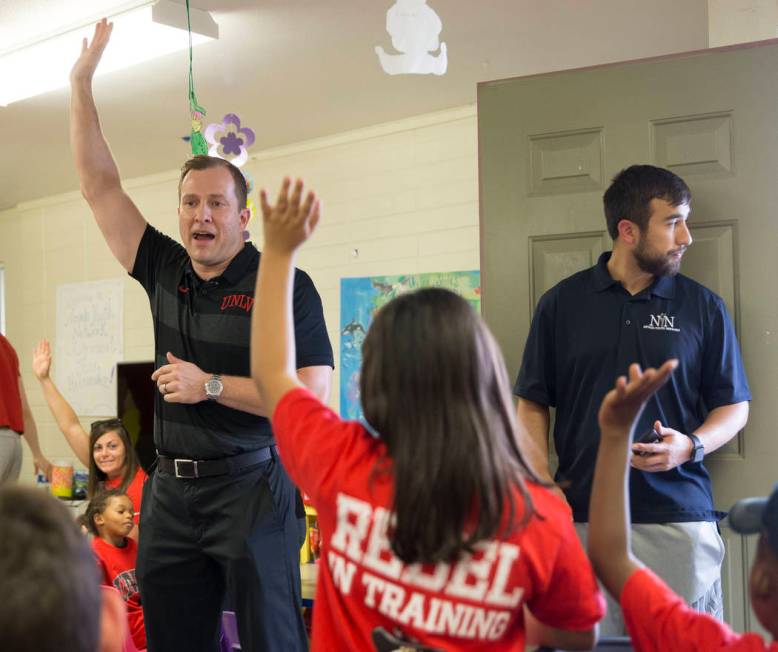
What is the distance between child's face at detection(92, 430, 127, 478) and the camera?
477 cm

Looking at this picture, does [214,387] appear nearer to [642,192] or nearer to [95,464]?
[642,192]

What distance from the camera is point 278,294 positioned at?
1.49 metres

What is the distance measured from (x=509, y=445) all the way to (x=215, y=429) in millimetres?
1187

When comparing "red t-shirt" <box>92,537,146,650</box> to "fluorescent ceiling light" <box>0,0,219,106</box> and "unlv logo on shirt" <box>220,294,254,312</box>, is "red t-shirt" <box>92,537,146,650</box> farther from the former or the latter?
"fluorescent ceiling light" <box>0,0,219,106</box>

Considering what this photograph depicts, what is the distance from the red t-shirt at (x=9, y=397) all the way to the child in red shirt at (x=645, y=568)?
12.6 feet

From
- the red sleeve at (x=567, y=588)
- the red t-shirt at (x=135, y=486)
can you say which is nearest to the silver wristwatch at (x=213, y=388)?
the red sleeve at (x=567, y=588)

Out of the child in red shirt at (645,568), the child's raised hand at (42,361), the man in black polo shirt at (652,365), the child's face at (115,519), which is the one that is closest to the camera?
the child in red shirt at (645,568)

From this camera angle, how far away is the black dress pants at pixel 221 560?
2.28 meters

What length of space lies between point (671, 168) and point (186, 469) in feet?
5.37

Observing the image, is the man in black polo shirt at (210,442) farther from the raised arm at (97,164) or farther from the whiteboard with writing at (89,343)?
the whiteboard with writing at (89,343)

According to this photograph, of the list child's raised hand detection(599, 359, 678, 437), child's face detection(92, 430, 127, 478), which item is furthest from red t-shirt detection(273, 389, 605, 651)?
child's face detection(92, 430, 127, 478)

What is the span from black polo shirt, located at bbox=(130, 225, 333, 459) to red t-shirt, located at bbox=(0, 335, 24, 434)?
2.40m

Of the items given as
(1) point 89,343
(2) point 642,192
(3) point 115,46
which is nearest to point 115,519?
(3) point 115,46

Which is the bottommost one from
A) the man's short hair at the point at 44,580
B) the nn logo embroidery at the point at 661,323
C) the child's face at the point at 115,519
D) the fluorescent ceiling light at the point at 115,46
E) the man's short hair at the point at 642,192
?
the child's face at the point at 115,519
